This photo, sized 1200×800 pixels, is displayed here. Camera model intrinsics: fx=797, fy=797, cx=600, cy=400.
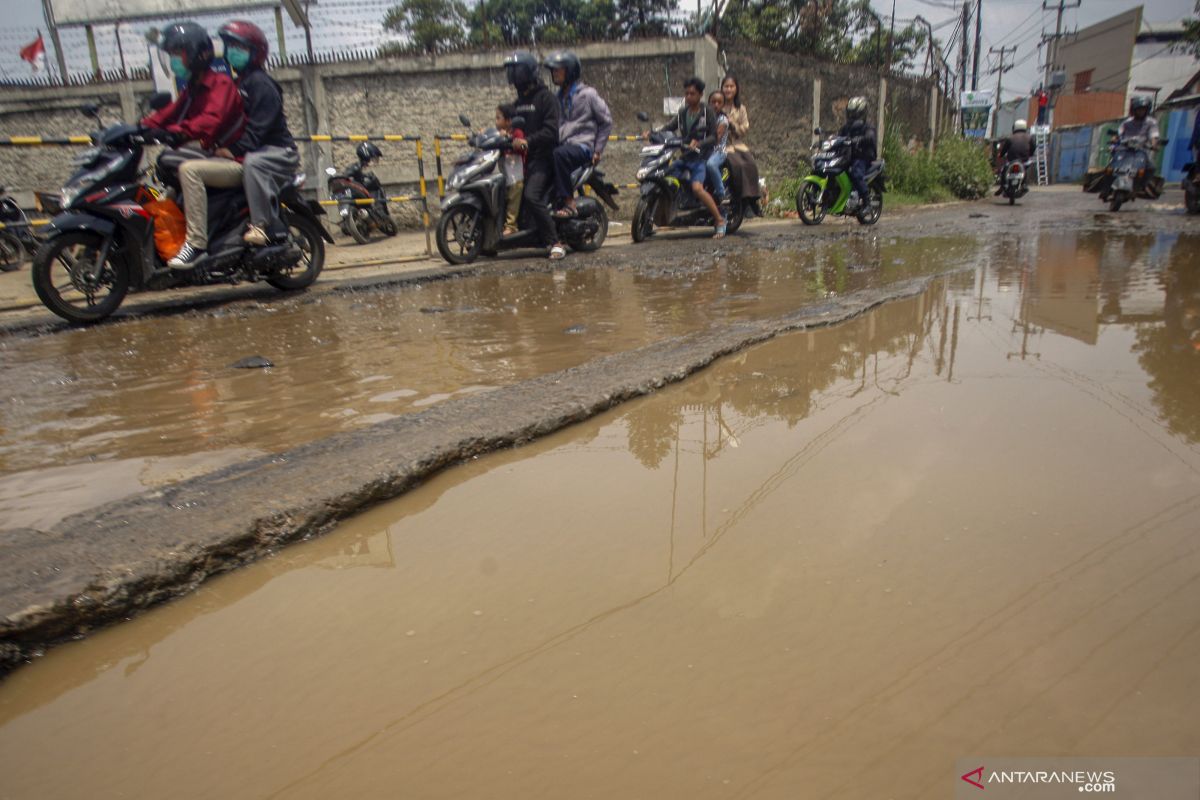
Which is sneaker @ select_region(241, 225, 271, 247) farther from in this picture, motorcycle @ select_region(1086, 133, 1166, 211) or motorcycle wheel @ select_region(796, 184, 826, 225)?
motorcycle @ select_region(1086, 133, 1166, 211)

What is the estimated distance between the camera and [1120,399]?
2.70m

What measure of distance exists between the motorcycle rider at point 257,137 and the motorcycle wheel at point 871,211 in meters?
7.17

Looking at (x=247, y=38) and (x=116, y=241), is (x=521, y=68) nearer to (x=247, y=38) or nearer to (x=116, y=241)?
(x=247, y=38)

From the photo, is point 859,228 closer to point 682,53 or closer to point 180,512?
point 682,53

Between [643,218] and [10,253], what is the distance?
21.0 ft

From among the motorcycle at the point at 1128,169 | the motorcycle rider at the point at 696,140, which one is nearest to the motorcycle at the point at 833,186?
the motorcycle rider at the point at 696,140

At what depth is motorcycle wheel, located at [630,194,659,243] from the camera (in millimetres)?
8781

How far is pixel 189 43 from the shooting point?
492 cm

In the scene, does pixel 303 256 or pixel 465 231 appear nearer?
pixel 303 256

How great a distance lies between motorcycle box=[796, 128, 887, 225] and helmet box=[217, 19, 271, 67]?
21.4 feet

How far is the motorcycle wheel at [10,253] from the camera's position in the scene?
7660mm

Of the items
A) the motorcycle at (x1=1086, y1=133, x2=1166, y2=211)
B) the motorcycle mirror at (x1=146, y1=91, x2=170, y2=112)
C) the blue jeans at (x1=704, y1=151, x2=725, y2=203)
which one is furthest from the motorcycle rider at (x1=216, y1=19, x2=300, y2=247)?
the motorcycle at (x1=1086, y1=133, x2=1166, y2=211)

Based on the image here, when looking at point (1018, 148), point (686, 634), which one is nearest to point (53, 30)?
point (686, 634)

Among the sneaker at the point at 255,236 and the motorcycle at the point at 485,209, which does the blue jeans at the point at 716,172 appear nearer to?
the motorcycle at the point at 485,209
